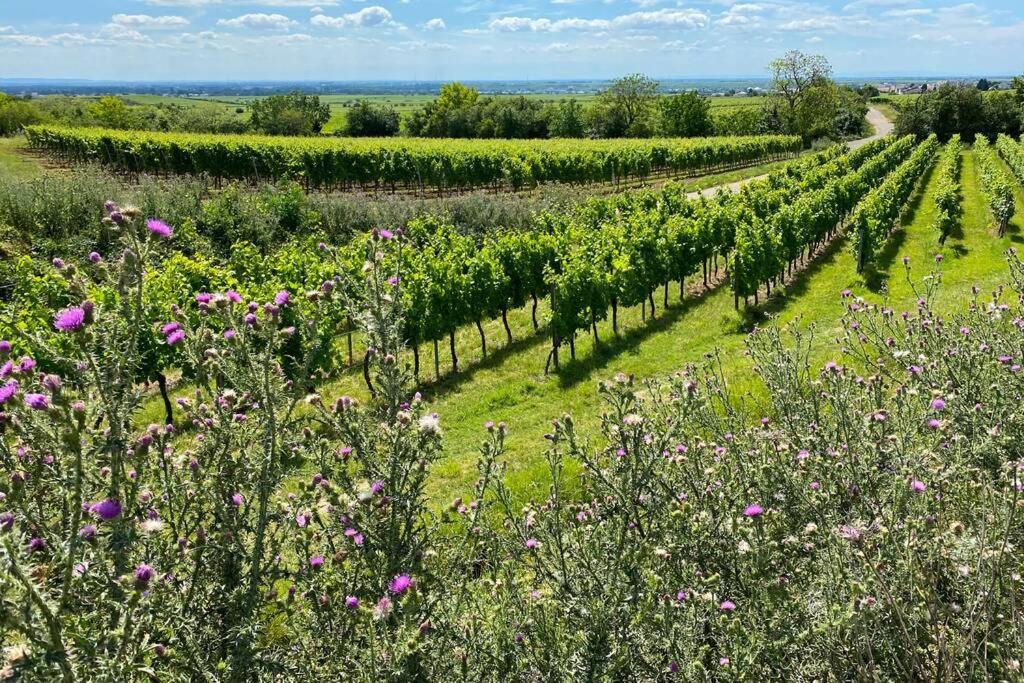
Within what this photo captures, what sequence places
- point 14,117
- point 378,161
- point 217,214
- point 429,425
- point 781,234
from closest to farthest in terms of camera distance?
1. point 429,425
2. point 781,234
3. point 217,214
4. point 378,161
5. point 14,117

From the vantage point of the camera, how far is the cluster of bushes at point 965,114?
5388cm

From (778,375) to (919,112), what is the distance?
64.7 m

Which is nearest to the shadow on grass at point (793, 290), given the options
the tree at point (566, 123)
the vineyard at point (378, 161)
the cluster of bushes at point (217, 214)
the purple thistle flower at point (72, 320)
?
the cluster of bushes at point (217, 214)

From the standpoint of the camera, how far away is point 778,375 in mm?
4746

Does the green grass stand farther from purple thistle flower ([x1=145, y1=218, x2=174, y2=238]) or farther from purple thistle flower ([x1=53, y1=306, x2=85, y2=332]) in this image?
purple thistle flower ([x1=53, y1=306, x2=85, y2=332])

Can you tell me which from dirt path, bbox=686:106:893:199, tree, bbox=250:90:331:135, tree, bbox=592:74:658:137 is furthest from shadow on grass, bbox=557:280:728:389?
tree, bbox=250:90:331:135

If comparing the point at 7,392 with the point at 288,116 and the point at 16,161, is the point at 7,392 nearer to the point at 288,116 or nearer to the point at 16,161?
the point at 16,161

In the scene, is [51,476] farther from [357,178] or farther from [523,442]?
[357,178]

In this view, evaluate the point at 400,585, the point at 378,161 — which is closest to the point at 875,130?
the point at 378,161

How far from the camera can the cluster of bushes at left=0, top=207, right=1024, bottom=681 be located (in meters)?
2.25

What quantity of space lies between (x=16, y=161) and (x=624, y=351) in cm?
4716

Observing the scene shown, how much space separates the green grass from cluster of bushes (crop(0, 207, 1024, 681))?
118 ft

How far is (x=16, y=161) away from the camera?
41188 millimetres

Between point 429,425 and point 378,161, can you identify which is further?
point 378,161
